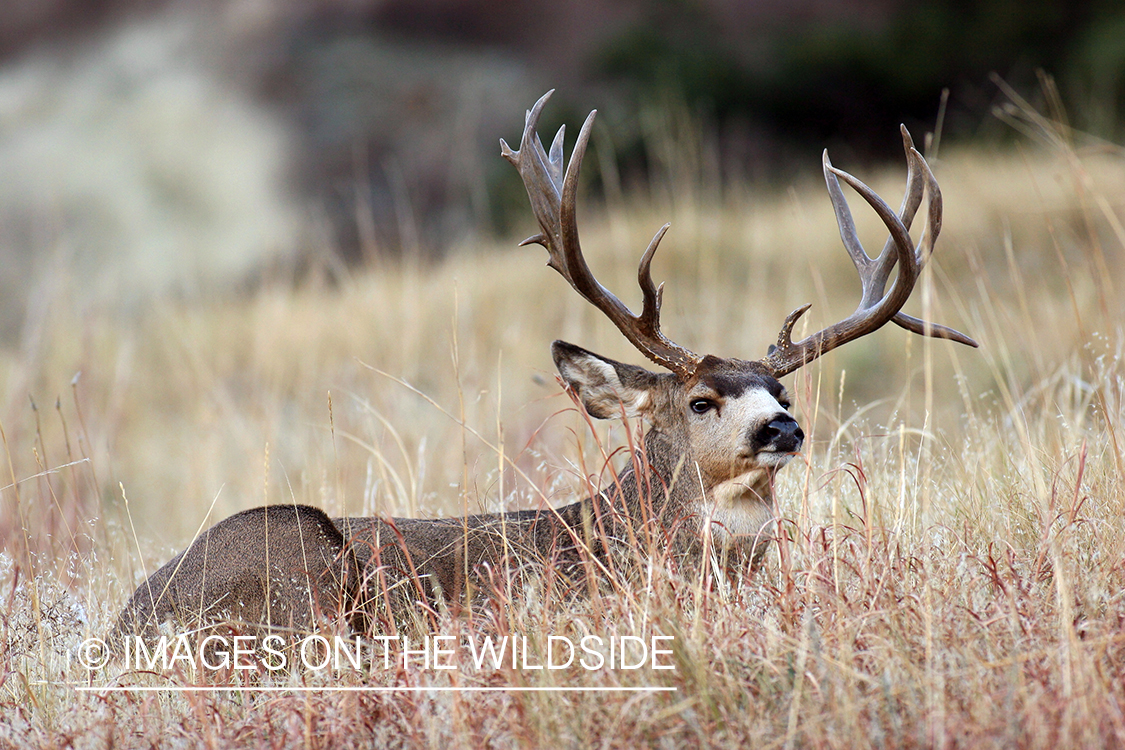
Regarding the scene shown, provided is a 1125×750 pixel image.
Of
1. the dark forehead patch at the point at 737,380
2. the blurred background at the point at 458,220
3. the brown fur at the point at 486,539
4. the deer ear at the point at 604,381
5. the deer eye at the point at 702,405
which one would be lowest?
the brown fur at the point at 486,539

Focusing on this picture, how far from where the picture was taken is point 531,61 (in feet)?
74.9

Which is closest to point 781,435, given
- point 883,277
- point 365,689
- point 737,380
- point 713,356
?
point 737,380

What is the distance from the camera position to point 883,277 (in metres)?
3.75

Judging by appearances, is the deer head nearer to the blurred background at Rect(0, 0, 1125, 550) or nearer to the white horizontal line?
the blurred background at Rect(0, 0, 1125, 550)

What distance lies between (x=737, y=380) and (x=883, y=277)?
0.70 meters

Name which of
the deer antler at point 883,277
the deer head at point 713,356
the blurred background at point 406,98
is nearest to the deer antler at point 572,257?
the deer head at point 713,356

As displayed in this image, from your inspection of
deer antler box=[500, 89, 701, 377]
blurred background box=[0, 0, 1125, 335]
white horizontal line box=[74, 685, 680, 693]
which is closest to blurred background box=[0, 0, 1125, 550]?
blurred background box=[0, 0, 1125, 335]

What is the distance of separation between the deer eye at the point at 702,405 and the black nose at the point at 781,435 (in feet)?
0.80

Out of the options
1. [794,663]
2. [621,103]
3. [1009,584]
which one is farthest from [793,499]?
[621,103]

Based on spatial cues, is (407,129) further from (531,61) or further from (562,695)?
(562,695)

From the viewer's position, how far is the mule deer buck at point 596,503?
3328mm

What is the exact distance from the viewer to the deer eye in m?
3.53

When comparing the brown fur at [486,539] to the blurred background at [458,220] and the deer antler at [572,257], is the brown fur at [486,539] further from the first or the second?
the blurred background at [458,220]

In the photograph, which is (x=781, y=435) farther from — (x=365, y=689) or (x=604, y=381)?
(x=365, y=689)
